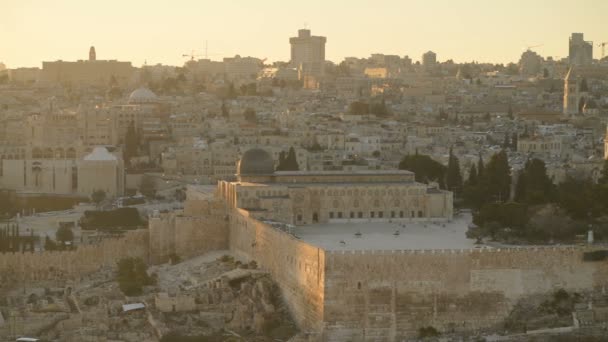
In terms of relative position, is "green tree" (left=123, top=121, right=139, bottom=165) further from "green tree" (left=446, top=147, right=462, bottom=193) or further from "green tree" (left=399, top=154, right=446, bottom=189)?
"green tree" (left=446, top=147, right=462, bottom=193)

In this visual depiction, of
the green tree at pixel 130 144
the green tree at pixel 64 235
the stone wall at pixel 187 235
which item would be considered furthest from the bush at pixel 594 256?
the green tree at pixel 130 144

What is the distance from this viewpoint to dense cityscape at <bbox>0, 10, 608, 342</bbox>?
119 ft

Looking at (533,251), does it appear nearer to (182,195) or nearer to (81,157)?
(182,195)

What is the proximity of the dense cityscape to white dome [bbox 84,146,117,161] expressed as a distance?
0.34 ft

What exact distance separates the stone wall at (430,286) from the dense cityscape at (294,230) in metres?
0.03

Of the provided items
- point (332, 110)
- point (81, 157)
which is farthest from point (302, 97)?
point (81, 157)

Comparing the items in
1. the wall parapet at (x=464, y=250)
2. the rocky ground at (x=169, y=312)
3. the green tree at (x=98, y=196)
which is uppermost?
the wall parapet at (x=464, y=250)

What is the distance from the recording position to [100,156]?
6412 centimetres

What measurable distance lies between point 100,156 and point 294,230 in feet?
69.2

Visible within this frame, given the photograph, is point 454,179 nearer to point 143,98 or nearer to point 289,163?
point 289,163

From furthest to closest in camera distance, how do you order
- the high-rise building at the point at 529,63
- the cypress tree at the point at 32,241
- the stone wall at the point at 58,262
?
the high-rise building at the point at 529,63
the cypress tree at the point at 32,241
the stone wall at the point at 58,262

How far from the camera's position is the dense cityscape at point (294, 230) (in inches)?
1430

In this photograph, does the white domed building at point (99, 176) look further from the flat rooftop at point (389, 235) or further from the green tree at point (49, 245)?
the flat rooftop at point (389, 235)

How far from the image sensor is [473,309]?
3659cm
